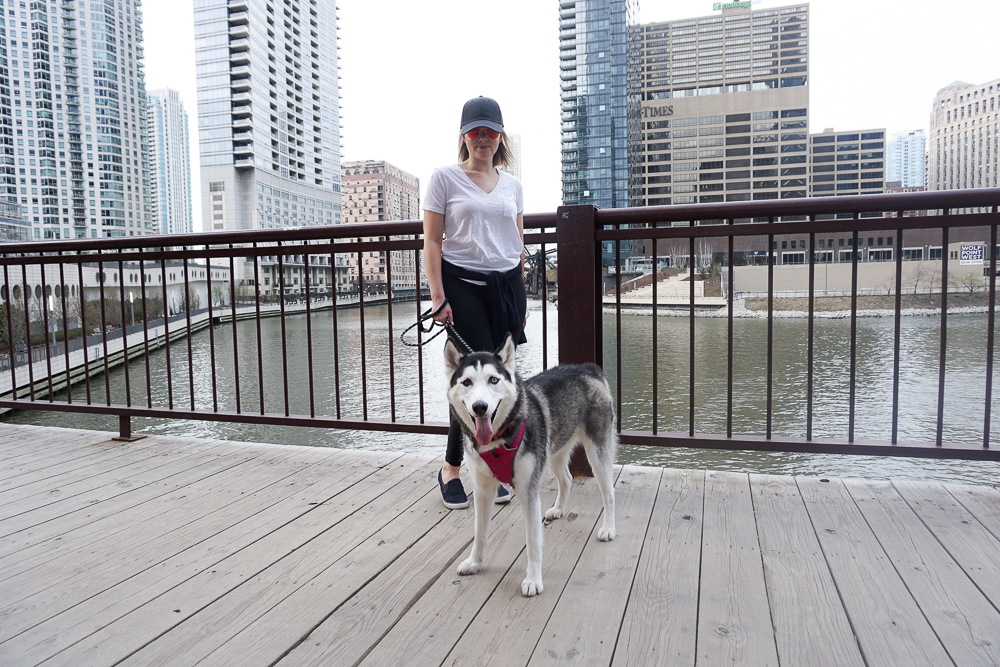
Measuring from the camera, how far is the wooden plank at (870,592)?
1.28 m

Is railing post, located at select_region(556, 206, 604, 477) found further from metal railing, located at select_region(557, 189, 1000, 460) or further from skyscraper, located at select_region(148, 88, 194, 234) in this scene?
skyscraper, located at select_region(148, 88, 194, 234)

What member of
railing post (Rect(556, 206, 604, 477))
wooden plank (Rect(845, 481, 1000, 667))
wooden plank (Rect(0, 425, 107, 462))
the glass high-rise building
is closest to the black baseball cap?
railing post (Rect(556, 206, 604, 477))

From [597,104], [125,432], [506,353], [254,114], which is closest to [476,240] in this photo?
[506,353]

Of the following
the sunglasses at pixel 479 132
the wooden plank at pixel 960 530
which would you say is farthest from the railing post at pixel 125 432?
the wooden plank at pixel 960 530

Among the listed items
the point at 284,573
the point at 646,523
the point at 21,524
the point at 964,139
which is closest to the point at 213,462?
the point at 21,524

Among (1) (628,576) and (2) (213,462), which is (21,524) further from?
(1) (628,576)

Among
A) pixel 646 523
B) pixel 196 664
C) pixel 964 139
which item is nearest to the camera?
pixel 196 664

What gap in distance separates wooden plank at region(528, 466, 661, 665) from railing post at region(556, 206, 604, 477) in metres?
0.52

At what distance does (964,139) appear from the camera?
6706 centimetres

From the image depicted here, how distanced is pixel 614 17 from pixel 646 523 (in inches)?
3837

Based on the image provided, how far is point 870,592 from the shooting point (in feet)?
5.07

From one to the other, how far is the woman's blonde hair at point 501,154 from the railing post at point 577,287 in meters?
0.33

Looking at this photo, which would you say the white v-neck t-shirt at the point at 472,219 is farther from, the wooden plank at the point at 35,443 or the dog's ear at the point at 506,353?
the wooden plank at the point at 35,443

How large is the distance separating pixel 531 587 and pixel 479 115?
1.68m
